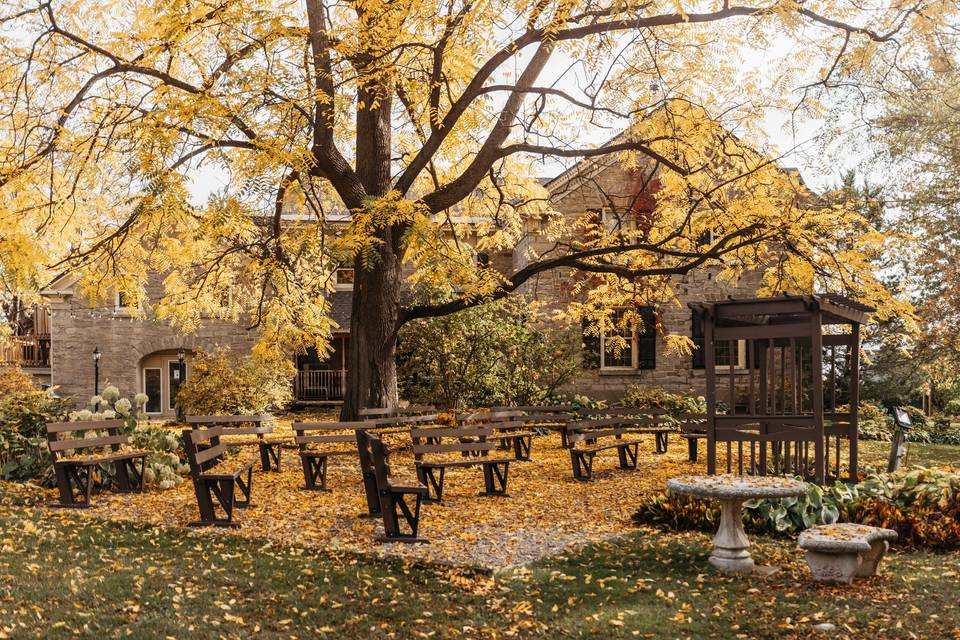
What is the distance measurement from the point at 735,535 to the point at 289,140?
7.67m

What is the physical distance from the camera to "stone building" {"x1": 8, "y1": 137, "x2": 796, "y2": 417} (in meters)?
25.3

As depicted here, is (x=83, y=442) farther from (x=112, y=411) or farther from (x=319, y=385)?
(x=319, y=385)

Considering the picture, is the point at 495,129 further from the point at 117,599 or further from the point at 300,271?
the point at 117,599

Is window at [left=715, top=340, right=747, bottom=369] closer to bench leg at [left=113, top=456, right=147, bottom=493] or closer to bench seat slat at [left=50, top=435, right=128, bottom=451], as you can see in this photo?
bench leg at [left=113, top=456, right=147, bottom=493]

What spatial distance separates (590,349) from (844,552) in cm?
1840

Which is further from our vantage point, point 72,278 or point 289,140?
point 72,278

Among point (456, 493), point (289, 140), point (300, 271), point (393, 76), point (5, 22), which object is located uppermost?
point (5, 22)

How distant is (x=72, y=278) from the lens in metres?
27.2

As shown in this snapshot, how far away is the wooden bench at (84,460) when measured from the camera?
32.7 feet

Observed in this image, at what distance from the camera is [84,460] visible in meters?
10.0

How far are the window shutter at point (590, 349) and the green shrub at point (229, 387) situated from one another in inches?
305

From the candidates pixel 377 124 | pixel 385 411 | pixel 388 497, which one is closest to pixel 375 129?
pixel 377 124

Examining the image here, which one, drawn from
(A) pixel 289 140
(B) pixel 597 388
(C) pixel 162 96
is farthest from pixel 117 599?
(B) pixel 597 388

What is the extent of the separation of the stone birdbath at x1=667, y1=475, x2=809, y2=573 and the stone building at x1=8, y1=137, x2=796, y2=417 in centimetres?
1635
